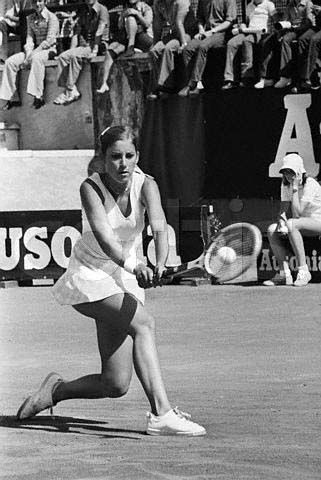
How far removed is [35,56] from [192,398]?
14195 mm

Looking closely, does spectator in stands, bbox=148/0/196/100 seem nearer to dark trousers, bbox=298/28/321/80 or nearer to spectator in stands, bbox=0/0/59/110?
dark trousers, bbox=298/28/321/80

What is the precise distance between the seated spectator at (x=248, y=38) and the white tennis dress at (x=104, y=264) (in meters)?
10.8

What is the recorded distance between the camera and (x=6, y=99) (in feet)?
72.1

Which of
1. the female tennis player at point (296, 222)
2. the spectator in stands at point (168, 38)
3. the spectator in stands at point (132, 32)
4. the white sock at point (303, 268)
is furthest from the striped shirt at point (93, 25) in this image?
the white sock at point (303, 268)

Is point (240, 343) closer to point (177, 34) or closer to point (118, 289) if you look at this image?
point (118, 289)

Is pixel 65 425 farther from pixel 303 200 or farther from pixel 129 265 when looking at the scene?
pixel 303 200

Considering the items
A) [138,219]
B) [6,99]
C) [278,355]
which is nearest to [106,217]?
[138,219]

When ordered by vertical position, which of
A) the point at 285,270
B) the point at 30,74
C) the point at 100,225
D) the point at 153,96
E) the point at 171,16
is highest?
the point at 171,16

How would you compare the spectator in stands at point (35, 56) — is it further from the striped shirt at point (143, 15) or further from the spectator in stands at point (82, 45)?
the striped shirt at point (143, 15)

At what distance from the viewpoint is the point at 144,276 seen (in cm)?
625

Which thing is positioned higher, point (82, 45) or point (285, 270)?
point (82, 45)

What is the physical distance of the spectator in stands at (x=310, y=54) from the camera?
16.4 meters

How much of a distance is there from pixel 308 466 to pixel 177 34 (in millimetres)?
13457

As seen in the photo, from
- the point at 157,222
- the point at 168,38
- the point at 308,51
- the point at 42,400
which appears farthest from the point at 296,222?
the point at 157,222
